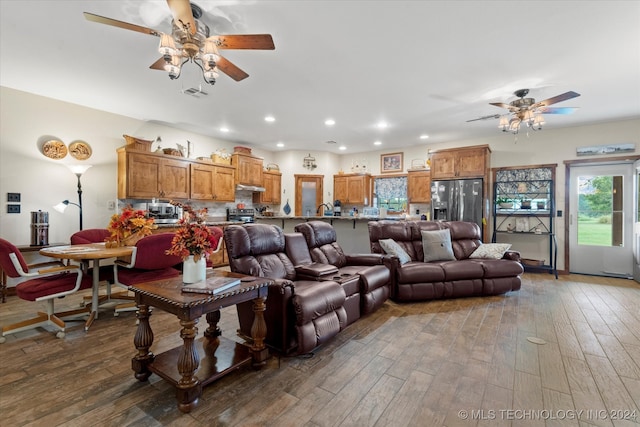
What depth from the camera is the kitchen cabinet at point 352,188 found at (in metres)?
8.00

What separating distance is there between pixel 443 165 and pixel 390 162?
1.79m

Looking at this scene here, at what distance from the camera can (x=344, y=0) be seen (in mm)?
2303

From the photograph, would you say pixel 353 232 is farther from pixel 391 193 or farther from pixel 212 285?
pixel 212 285

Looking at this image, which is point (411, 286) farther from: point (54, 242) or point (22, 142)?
point (22, 142)

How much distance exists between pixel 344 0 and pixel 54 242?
5196 millimetres

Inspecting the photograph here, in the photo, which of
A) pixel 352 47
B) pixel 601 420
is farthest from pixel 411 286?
pixel 352 47

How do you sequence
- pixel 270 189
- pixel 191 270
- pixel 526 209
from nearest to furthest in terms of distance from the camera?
1. pixel 191 270
2. pixel 526 209
3. pixel 270 189

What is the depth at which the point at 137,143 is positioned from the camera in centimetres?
509

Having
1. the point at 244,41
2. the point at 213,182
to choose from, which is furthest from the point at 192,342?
the point at 213,182

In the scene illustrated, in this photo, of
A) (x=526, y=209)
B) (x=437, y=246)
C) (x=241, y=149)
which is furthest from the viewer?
(x=241, y=149)

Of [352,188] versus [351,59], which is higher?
[351,59]

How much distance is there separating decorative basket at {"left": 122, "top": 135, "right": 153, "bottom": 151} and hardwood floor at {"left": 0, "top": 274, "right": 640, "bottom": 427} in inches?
114

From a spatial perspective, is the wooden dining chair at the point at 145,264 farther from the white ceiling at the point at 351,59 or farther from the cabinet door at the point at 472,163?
the cabinet door at the point at 472,163

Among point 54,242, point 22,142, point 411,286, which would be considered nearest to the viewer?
point 411,286
